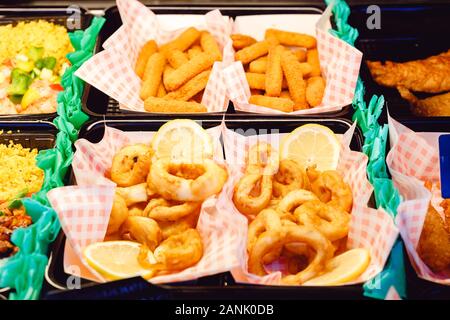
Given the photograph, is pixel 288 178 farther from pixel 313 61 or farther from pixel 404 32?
pixel 404 32

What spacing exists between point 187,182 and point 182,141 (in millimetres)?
415

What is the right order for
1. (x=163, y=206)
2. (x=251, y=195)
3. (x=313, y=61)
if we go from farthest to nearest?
(x=313, y=61) < (x=251, y=195) < (x=163, y=206)

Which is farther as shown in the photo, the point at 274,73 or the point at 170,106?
the point at 274,73

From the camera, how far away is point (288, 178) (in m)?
2.61

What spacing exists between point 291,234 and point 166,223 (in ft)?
1.92

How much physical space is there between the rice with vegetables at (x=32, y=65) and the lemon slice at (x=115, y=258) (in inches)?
47.0

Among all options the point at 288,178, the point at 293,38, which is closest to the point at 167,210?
the point at 288,178

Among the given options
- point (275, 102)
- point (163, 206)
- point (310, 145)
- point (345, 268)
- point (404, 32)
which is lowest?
point (345, 268)

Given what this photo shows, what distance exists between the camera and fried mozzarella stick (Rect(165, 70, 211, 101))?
3.22m

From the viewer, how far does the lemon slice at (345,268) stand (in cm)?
212

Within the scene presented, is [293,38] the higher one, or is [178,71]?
[293,38]

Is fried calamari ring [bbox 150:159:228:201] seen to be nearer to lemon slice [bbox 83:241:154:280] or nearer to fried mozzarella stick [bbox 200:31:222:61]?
lemon slice [bbox 83:241:154:280]

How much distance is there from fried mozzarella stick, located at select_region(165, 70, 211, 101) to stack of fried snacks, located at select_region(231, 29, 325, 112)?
0.85 feet
